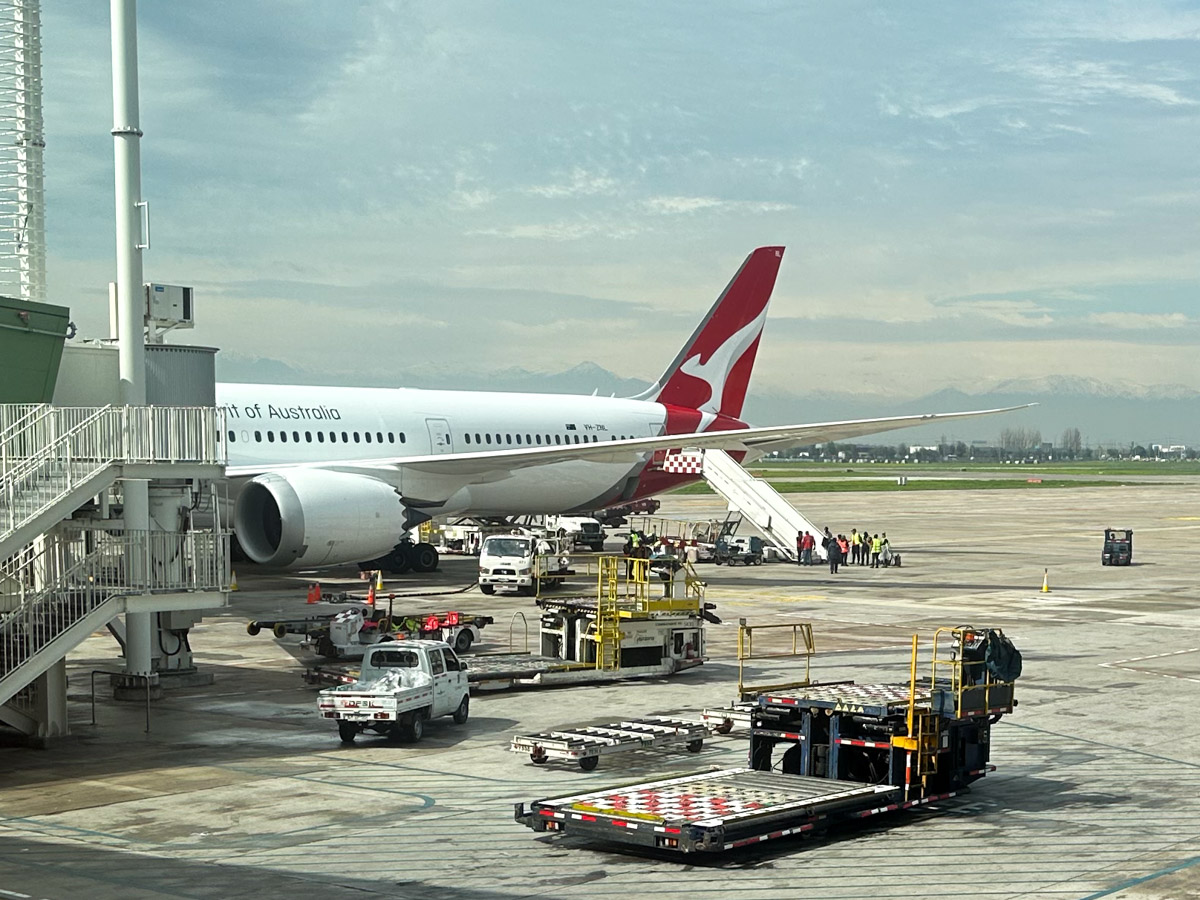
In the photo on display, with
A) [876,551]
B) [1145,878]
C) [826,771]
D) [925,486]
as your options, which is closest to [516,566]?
[876,551]

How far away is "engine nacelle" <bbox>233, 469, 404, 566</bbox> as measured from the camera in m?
34.7

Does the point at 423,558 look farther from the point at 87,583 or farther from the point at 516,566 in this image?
the point at 87,583

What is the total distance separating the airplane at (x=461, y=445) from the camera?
3556 cm

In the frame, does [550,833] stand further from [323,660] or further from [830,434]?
[830,434]

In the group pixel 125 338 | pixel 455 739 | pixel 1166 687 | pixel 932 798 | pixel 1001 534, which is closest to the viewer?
pixel 932 798

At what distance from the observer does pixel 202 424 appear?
69.9 feet

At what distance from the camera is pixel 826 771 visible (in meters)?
17.2

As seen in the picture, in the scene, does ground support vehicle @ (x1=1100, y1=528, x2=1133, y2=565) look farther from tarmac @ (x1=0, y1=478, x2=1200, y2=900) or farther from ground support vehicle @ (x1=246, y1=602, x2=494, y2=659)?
ground support vehicle @ (x1=246, y1=602, x2=494, y2=659)

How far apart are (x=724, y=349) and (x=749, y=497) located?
5780mm

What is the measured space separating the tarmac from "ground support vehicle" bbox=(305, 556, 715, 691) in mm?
359

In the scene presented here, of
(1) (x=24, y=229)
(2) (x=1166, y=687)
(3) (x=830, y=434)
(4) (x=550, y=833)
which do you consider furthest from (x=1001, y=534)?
(4) (x=550, y=833)

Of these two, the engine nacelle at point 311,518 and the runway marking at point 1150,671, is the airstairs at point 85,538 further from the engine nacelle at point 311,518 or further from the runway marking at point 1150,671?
the runway marking at point 1150,671

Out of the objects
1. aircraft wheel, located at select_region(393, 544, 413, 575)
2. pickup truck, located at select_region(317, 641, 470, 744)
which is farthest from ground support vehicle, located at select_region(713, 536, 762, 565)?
pickup truck, located at select_region(317, 641, 470, 744)

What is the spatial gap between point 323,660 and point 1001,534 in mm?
48409
